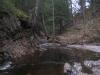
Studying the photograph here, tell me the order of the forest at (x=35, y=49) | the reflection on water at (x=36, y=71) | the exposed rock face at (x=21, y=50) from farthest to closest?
the exposed rock face at (x=21, y=50) → the forest at (x=35, y=49) → the reflection on water at (x=36, y=71)

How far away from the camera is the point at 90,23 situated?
33.8 meters

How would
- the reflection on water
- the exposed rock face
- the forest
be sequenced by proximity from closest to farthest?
the reflection on water → the forest → the exposed rock face

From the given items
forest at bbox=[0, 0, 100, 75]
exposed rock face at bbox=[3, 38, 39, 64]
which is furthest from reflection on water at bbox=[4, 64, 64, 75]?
exposed rock face at bbox=[3, 38, 39, 64]

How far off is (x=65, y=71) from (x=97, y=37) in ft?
56.9

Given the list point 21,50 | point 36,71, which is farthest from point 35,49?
point 36,71

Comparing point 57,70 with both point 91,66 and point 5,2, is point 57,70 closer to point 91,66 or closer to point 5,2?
point 91,66

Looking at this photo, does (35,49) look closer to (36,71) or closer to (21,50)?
(21,50)

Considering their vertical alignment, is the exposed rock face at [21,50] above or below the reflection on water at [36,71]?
above

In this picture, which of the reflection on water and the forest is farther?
the forest

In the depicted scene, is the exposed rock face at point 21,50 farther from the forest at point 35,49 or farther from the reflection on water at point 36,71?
the reflection on water at point 36,71

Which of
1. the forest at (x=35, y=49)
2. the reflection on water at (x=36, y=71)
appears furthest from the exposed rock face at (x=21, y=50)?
the reflection on water at (x=36, y=71)

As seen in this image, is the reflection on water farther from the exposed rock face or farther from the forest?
the exposed rock face

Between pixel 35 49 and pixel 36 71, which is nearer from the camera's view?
pixel 36 71

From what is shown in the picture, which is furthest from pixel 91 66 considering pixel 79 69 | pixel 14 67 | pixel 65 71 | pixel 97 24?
pixel 97 24
